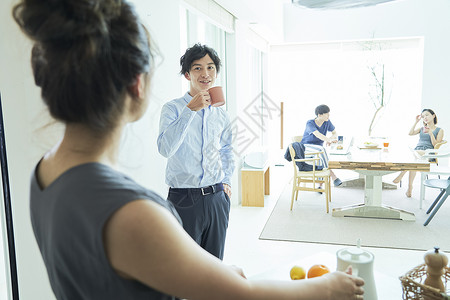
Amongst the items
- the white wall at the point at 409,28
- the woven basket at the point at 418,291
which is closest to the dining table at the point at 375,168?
the white wall at the point at 409,28

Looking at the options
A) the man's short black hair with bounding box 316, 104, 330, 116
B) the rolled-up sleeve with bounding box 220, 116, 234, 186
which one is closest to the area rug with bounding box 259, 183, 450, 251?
the man's short black hair with bounding box 316, 104, 330, 116

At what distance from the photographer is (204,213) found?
2.07 meters

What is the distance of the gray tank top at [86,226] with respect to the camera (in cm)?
53

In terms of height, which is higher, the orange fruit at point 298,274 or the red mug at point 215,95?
the red mug at point 215,95

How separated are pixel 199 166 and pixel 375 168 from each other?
252 cm

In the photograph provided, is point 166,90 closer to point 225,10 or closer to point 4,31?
point 4,31

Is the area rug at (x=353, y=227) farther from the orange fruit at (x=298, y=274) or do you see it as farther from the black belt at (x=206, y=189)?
the orange fruit at (x=298, y=274)

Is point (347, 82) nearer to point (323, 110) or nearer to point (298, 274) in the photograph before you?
point (323, 110)

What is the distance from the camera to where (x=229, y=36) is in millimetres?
4613

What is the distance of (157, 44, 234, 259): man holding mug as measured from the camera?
2057mm

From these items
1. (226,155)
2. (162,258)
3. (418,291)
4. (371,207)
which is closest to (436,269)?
(418,291)

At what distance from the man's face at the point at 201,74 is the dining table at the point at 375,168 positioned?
2188mm

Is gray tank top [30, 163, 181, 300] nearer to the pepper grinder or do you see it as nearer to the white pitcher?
the white pitcher

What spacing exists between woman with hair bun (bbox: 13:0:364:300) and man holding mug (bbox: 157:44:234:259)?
1338 millimetres
